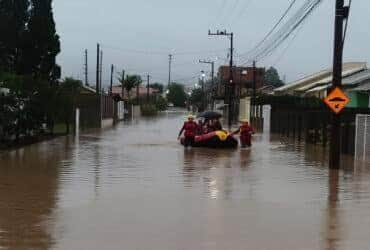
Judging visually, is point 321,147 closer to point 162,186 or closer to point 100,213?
point 162,186

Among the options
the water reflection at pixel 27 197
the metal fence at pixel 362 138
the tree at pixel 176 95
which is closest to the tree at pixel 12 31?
the water reflection at pixel 27 197

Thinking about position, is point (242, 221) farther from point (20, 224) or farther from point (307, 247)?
point (20, 224)

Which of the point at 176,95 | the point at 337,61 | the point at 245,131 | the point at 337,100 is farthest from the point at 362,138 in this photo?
the point at 176,95

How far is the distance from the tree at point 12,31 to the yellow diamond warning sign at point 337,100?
27740 millimetres

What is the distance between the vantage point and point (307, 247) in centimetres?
817

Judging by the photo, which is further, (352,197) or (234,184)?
(234,184)

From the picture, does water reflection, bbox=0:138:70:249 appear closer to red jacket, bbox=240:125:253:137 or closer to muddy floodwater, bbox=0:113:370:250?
muddy floodwater, bbox=0:113:370:250

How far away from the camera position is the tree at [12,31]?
137 feet

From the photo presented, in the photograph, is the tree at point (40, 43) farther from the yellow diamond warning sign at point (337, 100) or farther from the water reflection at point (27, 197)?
the yellow diamond warning sign at point (337, 100)

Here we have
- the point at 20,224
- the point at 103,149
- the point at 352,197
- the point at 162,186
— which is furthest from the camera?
the point at 103,149

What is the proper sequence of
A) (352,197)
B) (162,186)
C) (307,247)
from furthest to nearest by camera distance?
(162,186) < (352,197) < (307,247)

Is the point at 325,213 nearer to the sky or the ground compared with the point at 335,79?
nearer to the ground

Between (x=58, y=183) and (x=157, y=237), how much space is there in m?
6.14

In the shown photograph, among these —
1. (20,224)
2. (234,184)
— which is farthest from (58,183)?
(20,224)
